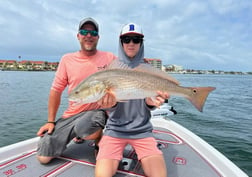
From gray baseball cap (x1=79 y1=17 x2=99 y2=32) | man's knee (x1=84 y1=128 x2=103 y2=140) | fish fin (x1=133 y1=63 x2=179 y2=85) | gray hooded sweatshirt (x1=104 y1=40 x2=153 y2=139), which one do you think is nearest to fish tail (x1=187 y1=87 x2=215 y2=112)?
fish fin (x1=133 y1=63 x2=179 y2=85)

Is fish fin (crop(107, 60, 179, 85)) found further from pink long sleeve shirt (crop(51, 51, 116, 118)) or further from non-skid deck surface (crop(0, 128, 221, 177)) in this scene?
non-skid deck surface (crop(0, 128, 221, 177))

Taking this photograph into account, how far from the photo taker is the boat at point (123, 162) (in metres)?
2.91

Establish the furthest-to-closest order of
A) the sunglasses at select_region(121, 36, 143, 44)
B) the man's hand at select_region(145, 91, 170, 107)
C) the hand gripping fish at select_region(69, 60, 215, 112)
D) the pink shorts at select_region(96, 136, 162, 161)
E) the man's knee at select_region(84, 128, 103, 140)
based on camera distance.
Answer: the man's knee at select_region(84, 128, 103, 140), the sunglasses at select_region(121, 36, 143, 44), the pink shorts at select_region(96, 136, 162, 161), the man's hand at select_region(145, 91, 170, 107), the hand gripping fish at select_region(69, 60, 215, 112)

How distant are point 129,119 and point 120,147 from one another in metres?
0.44

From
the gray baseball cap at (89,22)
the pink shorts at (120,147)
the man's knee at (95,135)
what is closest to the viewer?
the pink shorts at (120,147)

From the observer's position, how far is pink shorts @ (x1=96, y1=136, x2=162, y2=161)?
286 cm

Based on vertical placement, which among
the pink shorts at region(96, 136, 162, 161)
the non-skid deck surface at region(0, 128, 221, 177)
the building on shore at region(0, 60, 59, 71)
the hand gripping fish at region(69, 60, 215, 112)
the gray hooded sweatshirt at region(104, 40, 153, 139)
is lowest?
the non-skid deck surface at region(0, 128, 221, 177)

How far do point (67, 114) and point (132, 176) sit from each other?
1579 mm

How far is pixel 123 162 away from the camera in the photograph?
3184mm

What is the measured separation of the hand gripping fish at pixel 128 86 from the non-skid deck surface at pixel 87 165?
1.05 metres

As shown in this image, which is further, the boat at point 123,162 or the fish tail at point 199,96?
the boat at point 123,162

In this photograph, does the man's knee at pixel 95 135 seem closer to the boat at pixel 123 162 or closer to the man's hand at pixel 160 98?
the boat at pixel 123 162

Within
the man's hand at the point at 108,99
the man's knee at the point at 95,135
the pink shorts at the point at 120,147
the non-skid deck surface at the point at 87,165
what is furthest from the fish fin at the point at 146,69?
the non-skid deck surface at the point at 87,165

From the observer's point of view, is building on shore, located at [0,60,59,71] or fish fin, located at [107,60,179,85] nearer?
fish fin, located at [107,60,179,85]
